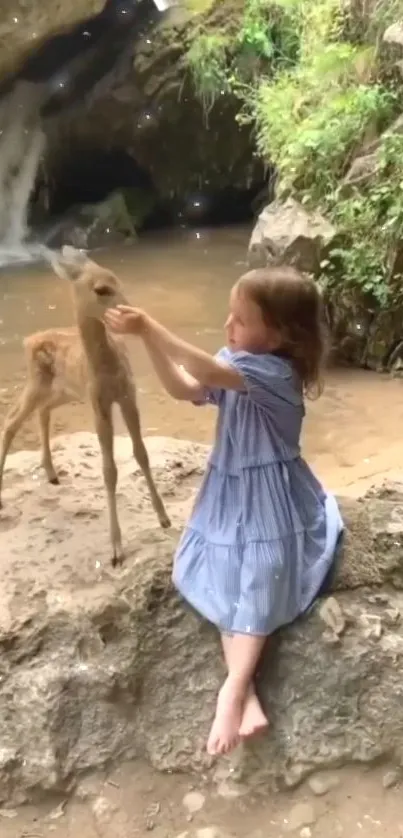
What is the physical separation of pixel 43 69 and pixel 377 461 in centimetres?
613

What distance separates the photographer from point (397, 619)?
2.17 meters

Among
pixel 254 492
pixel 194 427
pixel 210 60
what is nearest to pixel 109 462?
pixel 254 492

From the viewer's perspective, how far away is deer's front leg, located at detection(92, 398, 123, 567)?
2246mm

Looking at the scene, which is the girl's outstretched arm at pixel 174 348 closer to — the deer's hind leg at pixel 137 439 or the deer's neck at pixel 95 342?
the deer's neck at pixel 95 342

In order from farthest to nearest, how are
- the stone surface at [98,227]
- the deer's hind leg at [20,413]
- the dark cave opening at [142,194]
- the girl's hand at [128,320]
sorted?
the dark cave opening at [142,194] → the stone surface at [98,227] → the deer's hind leg at [20,413] → the girl's hand at [128,320]

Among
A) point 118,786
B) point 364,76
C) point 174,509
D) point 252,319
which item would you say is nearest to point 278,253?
point 364,76

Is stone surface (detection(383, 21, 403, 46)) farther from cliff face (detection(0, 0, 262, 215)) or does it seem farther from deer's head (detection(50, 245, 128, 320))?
deer's head (detection(50, 245, 128, 320))

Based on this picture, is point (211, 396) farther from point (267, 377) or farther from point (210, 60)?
point (210, 60)

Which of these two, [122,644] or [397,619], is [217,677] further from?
[397,619]

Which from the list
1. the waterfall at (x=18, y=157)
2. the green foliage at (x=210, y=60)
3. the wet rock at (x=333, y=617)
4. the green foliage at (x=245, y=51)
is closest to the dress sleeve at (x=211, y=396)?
the wet rock at (x=333, y=617)

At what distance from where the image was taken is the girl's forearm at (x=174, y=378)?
6.73ft

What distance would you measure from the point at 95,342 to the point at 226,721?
877 millimetres

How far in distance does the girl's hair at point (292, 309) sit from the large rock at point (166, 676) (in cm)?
47

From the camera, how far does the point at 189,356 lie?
1977mm
